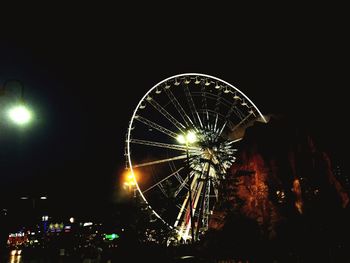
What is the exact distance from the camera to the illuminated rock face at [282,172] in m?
19.2

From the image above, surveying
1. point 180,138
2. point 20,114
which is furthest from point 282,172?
point 20,114

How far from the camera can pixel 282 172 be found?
2223 cm

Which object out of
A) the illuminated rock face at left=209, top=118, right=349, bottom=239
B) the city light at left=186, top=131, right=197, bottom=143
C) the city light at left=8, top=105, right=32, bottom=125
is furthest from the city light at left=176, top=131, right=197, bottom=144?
the city light at left=8, top=105, right=32, bottom=125

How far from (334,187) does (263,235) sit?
11300mm

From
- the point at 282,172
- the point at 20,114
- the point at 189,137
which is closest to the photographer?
the point at 20,114

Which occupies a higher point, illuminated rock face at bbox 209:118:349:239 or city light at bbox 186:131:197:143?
city light at bbox 186:131:197:143

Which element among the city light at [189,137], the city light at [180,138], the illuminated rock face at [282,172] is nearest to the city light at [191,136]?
the city light at [189,137]

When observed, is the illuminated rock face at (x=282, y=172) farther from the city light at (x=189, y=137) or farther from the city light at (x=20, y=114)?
the city light at (x=20, y=114)

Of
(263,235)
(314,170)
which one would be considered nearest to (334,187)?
(314,170)

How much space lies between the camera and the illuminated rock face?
63.0 feet

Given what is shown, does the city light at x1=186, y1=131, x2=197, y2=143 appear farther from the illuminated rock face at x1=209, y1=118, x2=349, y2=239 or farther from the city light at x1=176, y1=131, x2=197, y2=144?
the illuminated rock face at x1=209, y1=118, x2=349, y2=239

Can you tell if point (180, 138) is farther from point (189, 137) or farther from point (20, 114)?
point (20, 114)

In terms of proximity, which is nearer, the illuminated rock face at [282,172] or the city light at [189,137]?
the illuminated rock face at [282,172]

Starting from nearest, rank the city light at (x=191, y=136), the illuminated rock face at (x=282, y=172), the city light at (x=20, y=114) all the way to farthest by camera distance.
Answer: the city light at (x=20, y=114) → the illuminated rock face at (x=282, y=172) → the city light at (x=191, y=136)
